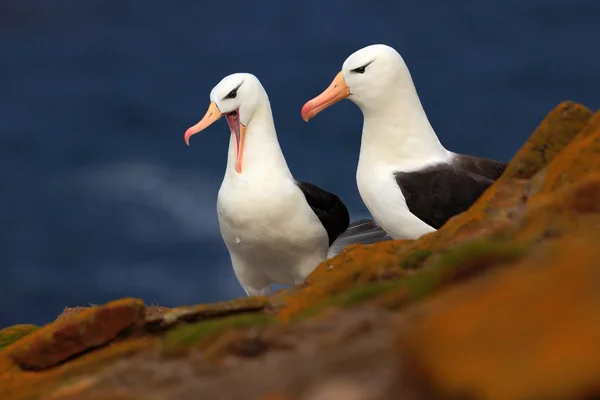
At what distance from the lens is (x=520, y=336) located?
4.49m

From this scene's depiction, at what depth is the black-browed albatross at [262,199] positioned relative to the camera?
1195 cm

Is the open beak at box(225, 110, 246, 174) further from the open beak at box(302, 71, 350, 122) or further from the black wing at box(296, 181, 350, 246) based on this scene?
the open beak at box(302, 71, 350, 122)

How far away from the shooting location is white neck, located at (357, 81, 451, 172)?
11.1 metres

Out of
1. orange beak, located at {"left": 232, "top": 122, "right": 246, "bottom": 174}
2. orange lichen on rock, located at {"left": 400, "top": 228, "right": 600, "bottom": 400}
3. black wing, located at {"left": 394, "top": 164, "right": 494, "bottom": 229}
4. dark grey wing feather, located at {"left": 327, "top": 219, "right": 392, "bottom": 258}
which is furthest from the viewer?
dark grey wing feather, located at {"left": 327, "top": 219, "right": 392, "bottom": 258}

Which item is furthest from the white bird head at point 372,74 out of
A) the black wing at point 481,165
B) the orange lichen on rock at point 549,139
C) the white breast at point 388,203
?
the orange lichen on rock at point 549,139

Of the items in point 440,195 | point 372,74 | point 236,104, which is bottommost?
point 440,195

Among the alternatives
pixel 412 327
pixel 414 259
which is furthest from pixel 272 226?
pixel 412 327

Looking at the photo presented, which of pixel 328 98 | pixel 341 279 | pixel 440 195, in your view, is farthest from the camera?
pixel 328 98

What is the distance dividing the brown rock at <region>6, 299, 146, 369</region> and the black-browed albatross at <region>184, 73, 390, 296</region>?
13.3 ft

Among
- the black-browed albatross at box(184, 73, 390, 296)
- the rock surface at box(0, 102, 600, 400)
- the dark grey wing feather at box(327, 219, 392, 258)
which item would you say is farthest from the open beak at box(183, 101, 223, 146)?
the rock surface at box(0, 102, 600, 400)

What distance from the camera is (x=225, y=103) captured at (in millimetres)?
12141

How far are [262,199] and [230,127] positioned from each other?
1.09 m

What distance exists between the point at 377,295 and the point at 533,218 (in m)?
1.38

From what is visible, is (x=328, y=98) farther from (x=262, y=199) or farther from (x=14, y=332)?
(x=14, y=332)
